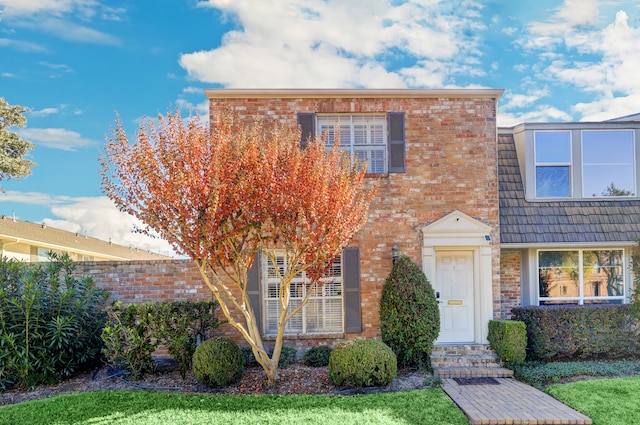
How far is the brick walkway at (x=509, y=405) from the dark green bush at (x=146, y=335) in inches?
176

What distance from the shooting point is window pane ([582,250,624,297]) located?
986 cm

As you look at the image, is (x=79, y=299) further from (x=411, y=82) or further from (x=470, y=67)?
(x=470, y=67)

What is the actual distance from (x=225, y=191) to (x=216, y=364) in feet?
9.18

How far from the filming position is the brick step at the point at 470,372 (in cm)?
782

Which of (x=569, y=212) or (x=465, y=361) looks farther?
(x=569, y=212)

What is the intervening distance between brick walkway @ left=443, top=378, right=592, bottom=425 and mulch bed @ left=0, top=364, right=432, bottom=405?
2.60ft

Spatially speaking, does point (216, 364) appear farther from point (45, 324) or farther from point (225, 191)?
point (45, 324)

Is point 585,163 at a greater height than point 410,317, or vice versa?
point 585,163

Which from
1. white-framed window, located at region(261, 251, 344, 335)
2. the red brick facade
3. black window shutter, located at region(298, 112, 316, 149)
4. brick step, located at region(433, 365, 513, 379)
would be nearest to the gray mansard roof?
the red brick facade

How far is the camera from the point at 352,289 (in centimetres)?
865

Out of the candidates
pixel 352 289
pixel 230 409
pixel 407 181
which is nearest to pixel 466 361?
pixel 352 289

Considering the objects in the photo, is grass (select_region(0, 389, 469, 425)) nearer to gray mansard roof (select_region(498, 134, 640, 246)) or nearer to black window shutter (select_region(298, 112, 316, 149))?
gray mansard roof (select_region(498, 134, 640, 246))

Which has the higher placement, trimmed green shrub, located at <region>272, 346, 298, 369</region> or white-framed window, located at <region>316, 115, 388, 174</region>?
white-framed window, located at <region>316, 115, 388, 174</region>

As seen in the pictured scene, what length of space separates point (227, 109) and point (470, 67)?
17.5 feet
